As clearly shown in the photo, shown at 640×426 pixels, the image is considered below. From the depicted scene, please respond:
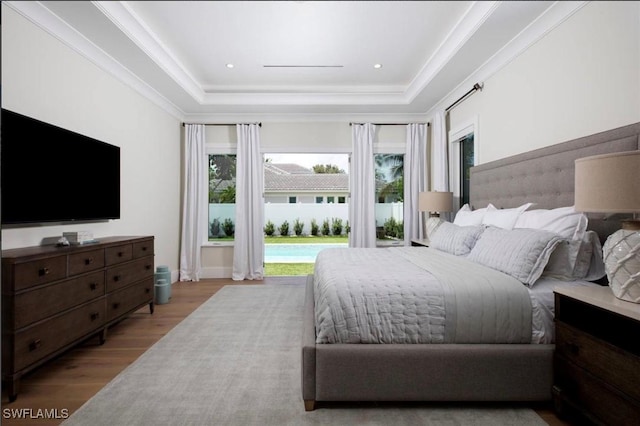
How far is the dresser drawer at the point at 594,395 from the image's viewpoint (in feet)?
4.09

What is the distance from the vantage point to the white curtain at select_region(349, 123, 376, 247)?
465 centimetres

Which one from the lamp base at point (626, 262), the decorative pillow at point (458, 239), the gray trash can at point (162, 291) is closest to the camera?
the lamp base at point (626, 262)

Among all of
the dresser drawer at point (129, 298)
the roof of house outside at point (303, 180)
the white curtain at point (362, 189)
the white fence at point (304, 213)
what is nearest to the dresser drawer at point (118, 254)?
the dresser drawer at point (129, 298)

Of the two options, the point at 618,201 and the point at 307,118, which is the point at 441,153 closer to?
the point at 307,118

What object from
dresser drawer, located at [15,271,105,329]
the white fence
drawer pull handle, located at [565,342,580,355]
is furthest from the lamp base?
the white fence

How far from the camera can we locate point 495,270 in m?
1.98

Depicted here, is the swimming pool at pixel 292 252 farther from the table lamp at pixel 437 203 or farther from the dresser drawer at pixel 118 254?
the dresser drawer at pixel 118 254

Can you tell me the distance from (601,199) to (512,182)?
1.48 meters

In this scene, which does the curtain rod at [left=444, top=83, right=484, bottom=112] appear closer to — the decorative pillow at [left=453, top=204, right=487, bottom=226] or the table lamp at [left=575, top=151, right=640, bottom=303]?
the decorative pillow at [left=453, top=204, right=487, bottom=226]

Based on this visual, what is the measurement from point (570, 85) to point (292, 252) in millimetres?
7131

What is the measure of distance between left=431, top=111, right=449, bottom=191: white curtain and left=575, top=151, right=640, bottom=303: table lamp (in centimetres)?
275

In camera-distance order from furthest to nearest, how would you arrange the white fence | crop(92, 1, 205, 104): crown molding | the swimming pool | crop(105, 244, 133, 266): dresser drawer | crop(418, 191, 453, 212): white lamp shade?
the white fence, the swimming pool, crop(418, 191, 453, 212): white lamp shade, crop(105, 244, 133, 266): dresser drawer, crop(92, 1, 205, 104): crown molding

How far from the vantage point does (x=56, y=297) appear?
1.94 metres

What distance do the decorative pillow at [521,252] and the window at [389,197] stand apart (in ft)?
8.73
